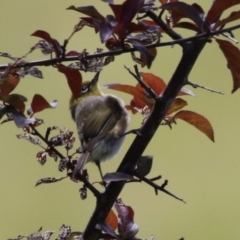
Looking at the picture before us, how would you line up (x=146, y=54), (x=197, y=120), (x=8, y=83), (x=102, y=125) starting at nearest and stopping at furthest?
(x=146, y=54)
(x=8, y=83)
(x=197, y=120)
(x=102, y=125)

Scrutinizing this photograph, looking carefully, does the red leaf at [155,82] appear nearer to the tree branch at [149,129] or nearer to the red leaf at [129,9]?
the tree branch at [149,129]

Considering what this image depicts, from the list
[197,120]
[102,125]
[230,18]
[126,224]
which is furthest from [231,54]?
[102,125]

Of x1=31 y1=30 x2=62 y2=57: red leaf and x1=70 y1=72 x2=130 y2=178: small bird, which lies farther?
x1=70 y1=72 x2=130 y2=178: small bird

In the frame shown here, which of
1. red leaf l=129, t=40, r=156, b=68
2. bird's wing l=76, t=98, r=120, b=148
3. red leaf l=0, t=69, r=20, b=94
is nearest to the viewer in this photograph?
red leaf l=129, t=40, r=156, b=68

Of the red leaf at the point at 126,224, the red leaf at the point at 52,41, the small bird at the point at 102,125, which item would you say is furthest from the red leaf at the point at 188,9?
the small bird at the point at 102,125

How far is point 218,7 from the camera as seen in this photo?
2.15 feet

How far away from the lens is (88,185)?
2.38 ft

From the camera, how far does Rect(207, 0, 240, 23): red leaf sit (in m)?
0.65

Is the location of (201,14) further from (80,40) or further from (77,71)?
(80,40)

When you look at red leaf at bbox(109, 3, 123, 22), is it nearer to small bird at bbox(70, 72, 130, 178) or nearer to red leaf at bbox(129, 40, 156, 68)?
red leaf at bbox(129, 40, 156, 68)

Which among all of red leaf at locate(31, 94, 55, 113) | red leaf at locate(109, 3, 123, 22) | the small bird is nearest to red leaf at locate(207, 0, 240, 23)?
red leaf at locate(109, 3, 123, 22)

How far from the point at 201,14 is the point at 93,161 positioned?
2.47 ft

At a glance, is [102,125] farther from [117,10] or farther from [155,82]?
[117,10]

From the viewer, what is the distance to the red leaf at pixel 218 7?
648mm
